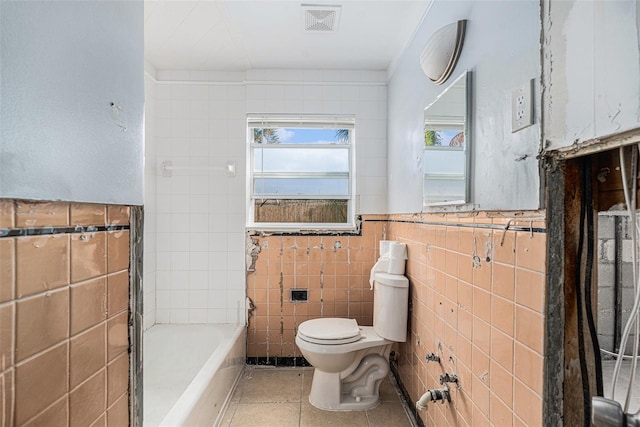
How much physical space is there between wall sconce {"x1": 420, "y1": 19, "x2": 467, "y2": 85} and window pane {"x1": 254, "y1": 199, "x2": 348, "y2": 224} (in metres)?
1.38

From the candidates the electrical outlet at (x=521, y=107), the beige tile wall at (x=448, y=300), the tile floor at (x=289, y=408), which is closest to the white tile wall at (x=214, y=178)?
the beige tile wall at (x=448, y=300)

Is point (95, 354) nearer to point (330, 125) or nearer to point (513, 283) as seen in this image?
point (513, 283)

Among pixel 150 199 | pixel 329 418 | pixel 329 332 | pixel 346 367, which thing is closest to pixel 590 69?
pixel 329 332

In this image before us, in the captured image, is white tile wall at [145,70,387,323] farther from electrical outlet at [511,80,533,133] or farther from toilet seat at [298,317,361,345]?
electrical outlet at [511,80,533,133]

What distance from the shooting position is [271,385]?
96.5 inches

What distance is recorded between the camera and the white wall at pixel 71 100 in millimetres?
552

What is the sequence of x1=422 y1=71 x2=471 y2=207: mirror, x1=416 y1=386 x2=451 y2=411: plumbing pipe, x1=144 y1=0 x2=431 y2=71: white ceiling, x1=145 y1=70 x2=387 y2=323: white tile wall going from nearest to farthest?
x1=422 y1=71 x2=471 y2=207: mirror, x1=416 y1=386 x2=451 y2=411: plumbing pipe, x1=144 y1=0 x2=431 y2=71: white ceiling, x1=145 y1=70 x2=387 y2=323: white tile wall

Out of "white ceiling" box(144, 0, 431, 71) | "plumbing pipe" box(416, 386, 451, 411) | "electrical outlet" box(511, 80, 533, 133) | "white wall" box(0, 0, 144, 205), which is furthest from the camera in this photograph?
"white ceiling" box(144, 0, 431, 71)

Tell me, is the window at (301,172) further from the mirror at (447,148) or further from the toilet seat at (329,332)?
the mirror at (447,148)

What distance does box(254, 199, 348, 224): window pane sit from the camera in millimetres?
2865

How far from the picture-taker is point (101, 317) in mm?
805

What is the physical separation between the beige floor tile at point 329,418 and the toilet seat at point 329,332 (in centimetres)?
41

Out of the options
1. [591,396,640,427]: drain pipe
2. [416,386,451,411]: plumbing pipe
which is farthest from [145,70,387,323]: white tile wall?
[591,396,640,427]: drain pipe

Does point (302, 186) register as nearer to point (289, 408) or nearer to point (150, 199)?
point (150, 199)
